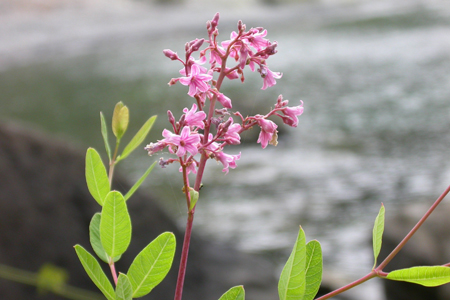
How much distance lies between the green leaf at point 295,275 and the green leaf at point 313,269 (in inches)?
1.1

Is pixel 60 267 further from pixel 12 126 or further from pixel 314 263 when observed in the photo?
pixel 314 263

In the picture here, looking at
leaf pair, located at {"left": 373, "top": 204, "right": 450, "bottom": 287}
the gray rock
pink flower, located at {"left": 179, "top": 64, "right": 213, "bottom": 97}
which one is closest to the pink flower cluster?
pink flower, located at {"left": 179, "top": 64, "right": 213, "bottom": 97}

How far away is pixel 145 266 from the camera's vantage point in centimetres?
32

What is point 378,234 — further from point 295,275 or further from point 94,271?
point 94,271

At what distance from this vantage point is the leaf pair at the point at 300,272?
286 millimetres

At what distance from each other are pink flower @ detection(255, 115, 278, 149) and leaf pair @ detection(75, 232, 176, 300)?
104 millimetres

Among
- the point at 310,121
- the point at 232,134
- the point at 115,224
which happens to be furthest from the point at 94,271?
the point at 310,121

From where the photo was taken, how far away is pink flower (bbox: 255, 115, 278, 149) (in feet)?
1.17

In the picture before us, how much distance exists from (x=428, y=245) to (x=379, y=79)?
Result: 424 cm

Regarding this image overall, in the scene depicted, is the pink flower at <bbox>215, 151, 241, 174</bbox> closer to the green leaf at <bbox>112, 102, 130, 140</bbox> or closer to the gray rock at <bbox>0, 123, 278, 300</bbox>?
the green leaf at <bbox>112, 102, 130, 140</bbox>

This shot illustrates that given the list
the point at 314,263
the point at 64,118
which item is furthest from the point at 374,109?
the point at 314,263

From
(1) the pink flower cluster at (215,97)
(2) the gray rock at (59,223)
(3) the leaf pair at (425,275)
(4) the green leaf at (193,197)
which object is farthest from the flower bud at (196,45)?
(2) the gray rock at (59,223)

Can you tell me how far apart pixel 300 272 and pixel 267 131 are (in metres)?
0.11

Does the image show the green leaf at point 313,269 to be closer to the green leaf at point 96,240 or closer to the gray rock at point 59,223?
the green leaf at point 96,240
